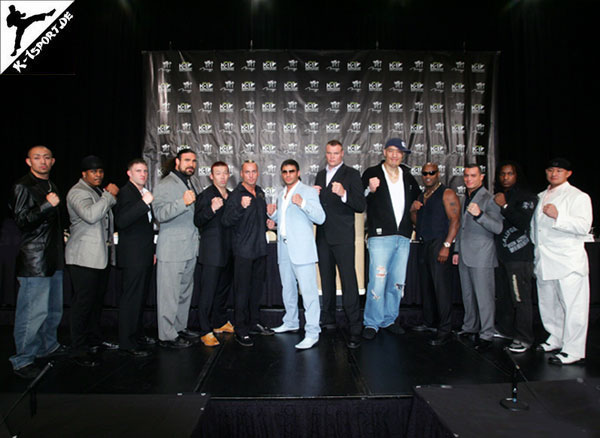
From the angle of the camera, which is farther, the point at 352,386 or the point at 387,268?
the point at 387,268

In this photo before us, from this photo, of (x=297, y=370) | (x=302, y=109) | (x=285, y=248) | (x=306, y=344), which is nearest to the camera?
(x=297, y=370)

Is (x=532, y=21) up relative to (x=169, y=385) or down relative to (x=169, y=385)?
up

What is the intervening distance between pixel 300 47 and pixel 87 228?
4.01 m

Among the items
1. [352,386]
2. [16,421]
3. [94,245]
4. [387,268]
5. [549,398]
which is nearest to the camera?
[16,421]

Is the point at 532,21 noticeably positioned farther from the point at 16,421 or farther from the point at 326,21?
the point at 16,421

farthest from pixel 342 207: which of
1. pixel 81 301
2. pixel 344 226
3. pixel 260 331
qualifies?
pixel 81 301

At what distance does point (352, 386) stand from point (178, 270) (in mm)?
1781

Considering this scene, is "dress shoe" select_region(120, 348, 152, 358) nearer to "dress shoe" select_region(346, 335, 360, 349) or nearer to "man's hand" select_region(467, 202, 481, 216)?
"dress shoe" select_region(346, 335, 360, 349)

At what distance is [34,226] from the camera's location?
2.83m

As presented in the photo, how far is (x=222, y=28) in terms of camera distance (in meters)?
5.44

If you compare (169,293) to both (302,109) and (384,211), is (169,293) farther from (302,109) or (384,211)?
(302,109)

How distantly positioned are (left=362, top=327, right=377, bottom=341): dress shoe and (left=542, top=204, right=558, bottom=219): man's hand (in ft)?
5.91

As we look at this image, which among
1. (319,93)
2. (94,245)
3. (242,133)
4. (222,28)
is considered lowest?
(94,245)

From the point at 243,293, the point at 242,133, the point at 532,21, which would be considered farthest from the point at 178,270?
the point at 532,21
